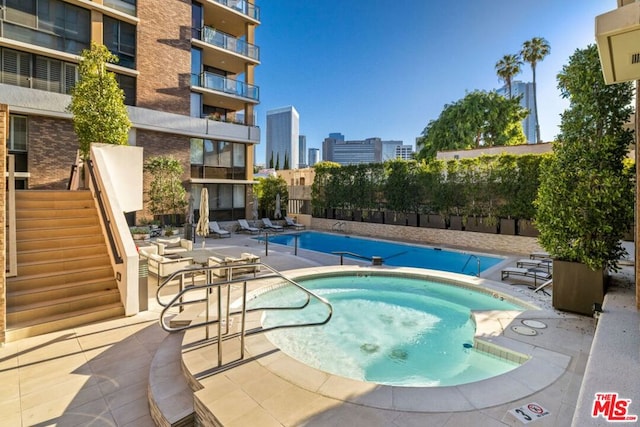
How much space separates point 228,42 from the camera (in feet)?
70.9

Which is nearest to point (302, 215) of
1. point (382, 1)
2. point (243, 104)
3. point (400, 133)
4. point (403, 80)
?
point (243, 104)

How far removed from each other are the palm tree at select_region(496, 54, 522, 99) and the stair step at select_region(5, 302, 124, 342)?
1445 inches

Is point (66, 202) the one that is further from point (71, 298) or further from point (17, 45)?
point (17, 45)

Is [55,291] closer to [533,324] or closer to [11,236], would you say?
[11,236]

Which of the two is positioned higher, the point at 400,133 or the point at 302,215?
the point at 400,133

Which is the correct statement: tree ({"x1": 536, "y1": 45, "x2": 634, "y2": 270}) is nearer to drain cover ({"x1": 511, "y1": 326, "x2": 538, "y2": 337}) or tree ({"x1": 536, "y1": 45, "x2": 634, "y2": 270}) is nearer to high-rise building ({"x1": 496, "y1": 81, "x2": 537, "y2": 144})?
drain cover ({"x1": 511, "y1": 326, "x2": 538, "y2": 337})

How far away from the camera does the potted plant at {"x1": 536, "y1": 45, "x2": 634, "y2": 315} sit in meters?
5.77

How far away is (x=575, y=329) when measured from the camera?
5320 millimetres

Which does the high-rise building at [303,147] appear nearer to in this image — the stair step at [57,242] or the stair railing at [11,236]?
the stair step at [57,242]

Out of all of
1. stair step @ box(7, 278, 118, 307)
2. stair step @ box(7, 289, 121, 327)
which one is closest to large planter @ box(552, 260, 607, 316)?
stair step @ box(7, 289, 121, 327)

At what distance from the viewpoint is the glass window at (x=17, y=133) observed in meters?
14.3

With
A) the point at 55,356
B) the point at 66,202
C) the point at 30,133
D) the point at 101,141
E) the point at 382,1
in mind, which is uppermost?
the point at 382,1

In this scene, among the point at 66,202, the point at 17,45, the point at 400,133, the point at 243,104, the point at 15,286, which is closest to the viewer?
the point at 15,286

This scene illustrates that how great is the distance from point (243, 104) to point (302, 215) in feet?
29.6
